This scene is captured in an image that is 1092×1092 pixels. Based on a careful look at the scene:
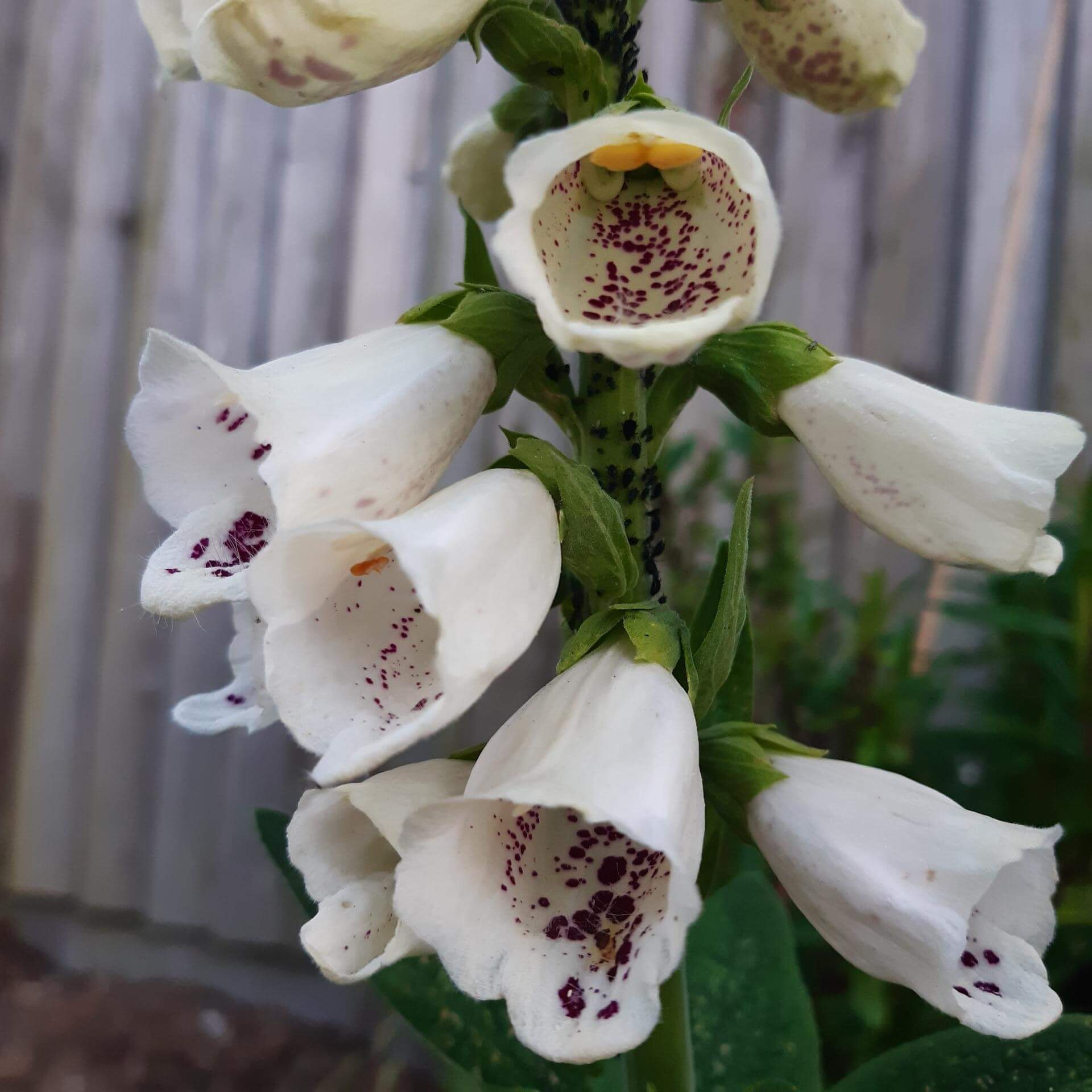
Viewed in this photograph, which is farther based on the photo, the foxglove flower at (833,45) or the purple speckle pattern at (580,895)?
the foxglove flower at (833,45)

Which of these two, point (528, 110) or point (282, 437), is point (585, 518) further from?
point (528, 110)

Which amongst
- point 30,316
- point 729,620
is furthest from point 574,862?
point 30,316

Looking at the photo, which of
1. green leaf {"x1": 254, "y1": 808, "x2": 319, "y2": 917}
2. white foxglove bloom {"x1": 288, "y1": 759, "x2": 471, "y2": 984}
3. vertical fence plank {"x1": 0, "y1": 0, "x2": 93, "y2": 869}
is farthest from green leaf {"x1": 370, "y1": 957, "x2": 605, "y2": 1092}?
vertical fence plank {"x1": 0, "y1": 0, "x2": 93, "y2": 869}

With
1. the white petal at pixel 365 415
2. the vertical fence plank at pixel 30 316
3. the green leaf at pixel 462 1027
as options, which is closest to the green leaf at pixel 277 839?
the green leaf at pixel 462 1027

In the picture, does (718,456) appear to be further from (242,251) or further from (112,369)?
(112,369)

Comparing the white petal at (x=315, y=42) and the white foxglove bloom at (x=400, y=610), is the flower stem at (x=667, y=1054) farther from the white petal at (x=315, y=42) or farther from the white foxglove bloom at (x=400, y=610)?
the white petal at (x=315, y=42)

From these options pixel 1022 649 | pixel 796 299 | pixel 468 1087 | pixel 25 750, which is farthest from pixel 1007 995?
pixel 25 750

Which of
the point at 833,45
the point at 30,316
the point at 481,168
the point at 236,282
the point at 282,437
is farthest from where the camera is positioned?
the point at 30,316
